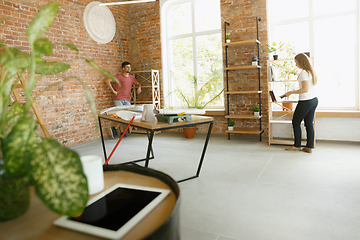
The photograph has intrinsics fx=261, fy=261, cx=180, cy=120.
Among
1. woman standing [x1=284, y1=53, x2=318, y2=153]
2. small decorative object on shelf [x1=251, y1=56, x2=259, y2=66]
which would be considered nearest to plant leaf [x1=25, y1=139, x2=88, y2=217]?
woman standing [x1=284, y1=53, x2=318, y2=153]

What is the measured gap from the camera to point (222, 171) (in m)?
3.47

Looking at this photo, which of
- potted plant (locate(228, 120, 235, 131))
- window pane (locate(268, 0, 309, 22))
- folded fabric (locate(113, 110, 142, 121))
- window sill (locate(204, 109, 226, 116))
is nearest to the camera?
folded fabric (locate(113, 110, 142, 121))

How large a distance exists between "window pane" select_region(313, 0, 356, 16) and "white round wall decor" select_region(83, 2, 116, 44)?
460cm

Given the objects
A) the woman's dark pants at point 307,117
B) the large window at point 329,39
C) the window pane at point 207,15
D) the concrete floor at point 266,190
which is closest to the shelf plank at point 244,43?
the large window at point 329,39

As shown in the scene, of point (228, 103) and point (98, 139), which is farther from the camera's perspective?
point (98, 139)

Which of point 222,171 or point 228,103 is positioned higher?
point 228,103

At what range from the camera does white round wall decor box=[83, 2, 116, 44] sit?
237 inches

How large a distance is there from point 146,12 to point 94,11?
1.37 m

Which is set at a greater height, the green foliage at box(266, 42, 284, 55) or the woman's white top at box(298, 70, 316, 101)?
the green foliage at box(266, 42, 284, 55)

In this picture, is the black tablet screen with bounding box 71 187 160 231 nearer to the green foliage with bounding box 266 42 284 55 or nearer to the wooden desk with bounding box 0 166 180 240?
the wooden desk with bounding box 0 166 180 240

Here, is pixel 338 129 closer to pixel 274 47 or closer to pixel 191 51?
pixel 274 47

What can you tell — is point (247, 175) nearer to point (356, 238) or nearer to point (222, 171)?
point (222, 171)

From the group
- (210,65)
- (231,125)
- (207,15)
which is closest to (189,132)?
(231,125)

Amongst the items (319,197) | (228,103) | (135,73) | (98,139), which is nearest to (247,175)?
(319,197)
